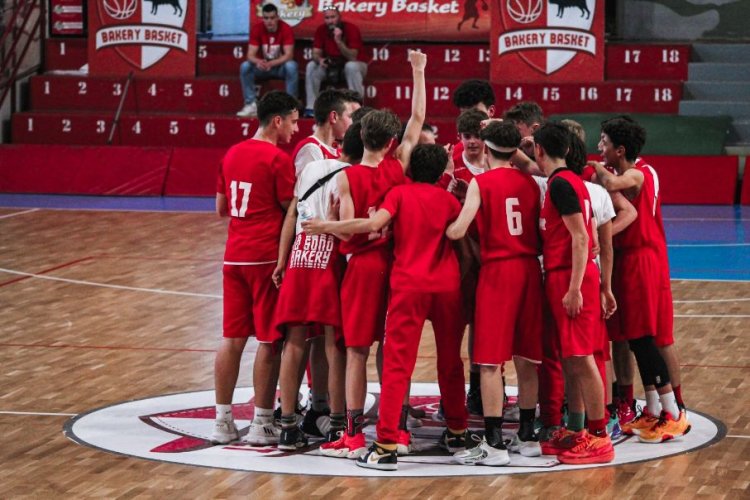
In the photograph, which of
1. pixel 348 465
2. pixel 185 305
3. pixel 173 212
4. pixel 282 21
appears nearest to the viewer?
pixel 348 465

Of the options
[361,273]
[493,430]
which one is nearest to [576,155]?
[361,273]

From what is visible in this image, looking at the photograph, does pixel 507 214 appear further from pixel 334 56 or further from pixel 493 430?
pixel 334 56

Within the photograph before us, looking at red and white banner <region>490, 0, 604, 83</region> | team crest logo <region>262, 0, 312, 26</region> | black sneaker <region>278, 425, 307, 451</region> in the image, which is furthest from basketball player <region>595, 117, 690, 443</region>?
team crest logo <region>262, 0, 312, 26</region>

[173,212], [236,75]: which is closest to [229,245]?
[173,212]

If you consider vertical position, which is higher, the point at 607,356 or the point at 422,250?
the point at 422,250

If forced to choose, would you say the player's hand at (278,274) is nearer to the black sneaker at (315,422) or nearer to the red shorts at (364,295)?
the red shorts at (364,295)

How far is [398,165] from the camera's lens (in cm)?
693

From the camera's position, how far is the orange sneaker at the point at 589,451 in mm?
6730

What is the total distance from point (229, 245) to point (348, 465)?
138 centimetres

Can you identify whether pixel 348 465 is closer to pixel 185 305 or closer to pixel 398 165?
pixel 398 165

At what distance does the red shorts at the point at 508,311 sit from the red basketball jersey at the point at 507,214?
0.22ft

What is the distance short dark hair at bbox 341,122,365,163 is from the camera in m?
7.02

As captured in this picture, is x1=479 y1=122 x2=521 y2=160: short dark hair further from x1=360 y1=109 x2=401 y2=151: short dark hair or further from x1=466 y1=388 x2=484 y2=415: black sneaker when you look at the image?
x1=466 y1=388 x2=484 y2=415: black sneaker

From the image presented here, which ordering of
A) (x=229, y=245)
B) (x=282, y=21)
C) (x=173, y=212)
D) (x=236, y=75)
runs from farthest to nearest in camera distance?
(x=236, y=75) → (x=282, y=21) → (x=173, y=212) → (x=229, y=245)
